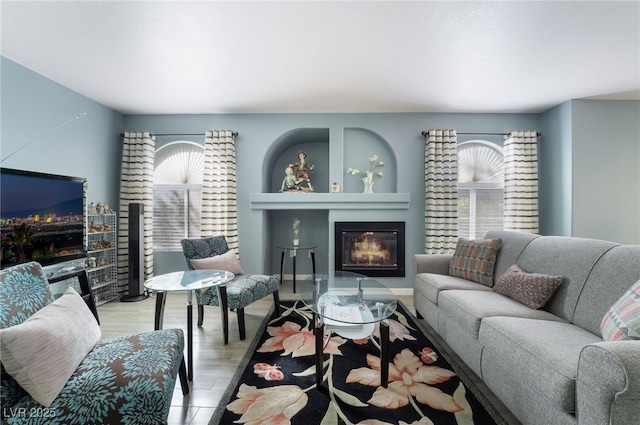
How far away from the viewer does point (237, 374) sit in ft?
6.46

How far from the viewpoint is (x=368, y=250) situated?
412 cm

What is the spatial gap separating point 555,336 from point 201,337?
8.58 ft

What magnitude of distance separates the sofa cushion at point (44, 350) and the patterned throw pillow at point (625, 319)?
2403 mm

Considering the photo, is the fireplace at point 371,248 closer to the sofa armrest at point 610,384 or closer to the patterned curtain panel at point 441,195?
the patterned curtain panel at point 441,195

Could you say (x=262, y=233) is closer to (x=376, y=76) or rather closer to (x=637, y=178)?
(x=376, y=76)

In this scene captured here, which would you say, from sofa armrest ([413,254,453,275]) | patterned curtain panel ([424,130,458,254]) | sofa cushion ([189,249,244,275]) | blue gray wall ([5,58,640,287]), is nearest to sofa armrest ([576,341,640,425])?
sofa armrest ([413,254,453,275])

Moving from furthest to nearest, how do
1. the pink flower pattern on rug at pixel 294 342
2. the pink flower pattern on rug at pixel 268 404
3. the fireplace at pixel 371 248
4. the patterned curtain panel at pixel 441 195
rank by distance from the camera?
the fireplace at pixel 371 248, the patterned curtain panel at pixel 441 195, the pink flower pattern on rug at pixel 294 342, the pink flower pattern on rug at pixel 268 404

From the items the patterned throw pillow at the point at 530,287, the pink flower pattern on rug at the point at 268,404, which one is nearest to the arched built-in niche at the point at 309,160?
the patterned throw pillow at the point at 530,287

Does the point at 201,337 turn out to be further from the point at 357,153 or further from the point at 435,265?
the point at 357,153

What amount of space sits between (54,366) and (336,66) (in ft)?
9.36

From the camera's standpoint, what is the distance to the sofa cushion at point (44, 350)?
1063 mm

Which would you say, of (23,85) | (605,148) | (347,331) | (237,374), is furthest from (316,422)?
(605,148)

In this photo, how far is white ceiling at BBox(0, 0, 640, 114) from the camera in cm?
197

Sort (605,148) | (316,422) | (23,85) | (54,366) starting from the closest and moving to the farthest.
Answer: (54,366) < (316,422) < (23,85) < (605,148)
